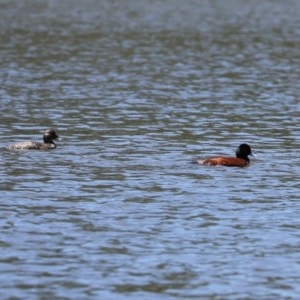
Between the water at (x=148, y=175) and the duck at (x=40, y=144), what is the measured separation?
0.83 feet

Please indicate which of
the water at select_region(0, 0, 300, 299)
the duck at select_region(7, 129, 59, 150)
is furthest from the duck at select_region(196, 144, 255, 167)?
the duck at select_region(7, 129, 59, 150)

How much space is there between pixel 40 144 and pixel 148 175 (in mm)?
3661

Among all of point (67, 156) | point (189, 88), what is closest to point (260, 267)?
point (67, 156)

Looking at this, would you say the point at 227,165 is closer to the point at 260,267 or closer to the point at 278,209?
the point at 278,209

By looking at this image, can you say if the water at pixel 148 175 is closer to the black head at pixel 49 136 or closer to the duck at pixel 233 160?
the duck at pixel 233 160

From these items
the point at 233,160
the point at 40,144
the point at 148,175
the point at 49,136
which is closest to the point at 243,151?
the point at 233,160

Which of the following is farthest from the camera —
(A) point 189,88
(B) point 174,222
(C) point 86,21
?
(C) point 86,21

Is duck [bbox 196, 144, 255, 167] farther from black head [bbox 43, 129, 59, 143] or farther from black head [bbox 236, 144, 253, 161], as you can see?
black head [bbox 43, 129, 59, 143]

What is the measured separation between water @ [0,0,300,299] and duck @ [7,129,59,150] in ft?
0.83

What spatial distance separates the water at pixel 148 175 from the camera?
15.5m

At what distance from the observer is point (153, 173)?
22609mm

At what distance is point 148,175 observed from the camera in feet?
73.5

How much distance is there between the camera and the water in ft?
50.9

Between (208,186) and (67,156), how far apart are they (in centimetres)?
418
